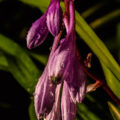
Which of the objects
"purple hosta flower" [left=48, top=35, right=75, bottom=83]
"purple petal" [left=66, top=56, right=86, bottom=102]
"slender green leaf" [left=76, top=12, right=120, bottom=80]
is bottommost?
Result: "slender green leaf" [left=76, top=12, right=120, bottom=80]

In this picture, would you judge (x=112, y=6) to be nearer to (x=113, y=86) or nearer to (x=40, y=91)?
(x=113, y=86)

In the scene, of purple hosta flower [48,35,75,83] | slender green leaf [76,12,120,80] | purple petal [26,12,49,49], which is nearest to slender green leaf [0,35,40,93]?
slender green leaf [76,12,120,80]

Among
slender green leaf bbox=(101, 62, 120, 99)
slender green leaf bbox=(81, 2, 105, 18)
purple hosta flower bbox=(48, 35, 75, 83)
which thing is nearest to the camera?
purple hosta flower bbox=(48, 35, 75, 83)

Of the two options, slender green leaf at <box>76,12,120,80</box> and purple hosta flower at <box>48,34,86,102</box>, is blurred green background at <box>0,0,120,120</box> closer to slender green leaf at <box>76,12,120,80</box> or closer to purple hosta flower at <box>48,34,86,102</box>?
slender green leaf at <box>76,12,120,80</box>

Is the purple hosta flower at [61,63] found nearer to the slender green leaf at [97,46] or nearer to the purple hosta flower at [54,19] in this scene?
the purple hosta flower at [54,19]

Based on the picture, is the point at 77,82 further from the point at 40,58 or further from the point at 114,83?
the point at 40,58

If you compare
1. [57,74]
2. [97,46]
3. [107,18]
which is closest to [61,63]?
[57,74]

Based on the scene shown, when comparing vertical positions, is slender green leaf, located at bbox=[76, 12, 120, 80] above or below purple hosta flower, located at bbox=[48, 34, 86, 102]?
below
